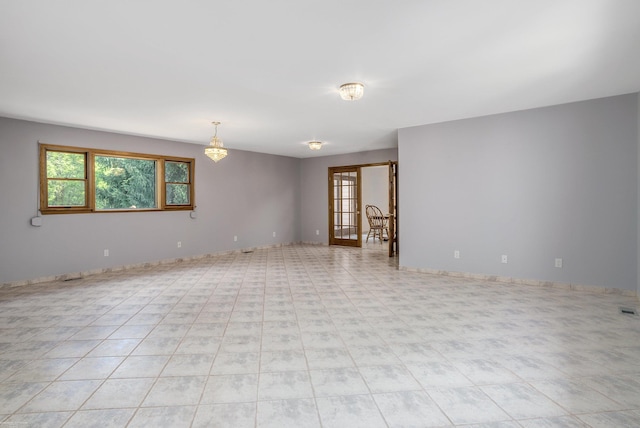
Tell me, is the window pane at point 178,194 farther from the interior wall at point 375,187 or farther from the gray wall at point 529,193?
the interior wall at point 375,187

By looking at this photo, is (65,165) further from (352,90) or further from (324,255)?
(324,255)

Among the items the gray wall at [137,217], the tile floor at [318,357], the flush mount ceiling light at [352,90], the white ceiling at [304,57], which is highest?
the white ceiling at [304,57]

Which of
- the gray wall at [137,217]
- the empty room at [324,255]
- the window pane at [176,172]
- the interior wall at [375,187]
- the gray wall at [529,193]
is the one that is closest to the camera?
the empty room at [324,255]

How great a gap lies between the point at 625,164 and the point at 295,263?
4999 millimetres

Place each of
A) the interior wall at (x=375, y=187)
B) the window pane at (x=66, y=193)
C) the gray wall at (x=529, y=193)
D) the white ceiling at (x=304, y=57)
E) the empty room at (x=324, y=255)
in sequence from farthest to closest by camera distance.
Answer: the interior wall at (x=375, y=187)
the window pane at (x=66, y=193)
the gray wall at (x=529, y=193)
the white ceiling at (x=304, y=57)
the empty room at (x=324, y=255)

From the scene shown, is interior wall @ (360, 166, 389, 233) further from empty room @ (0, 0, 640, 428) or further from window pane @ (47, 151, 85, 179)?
window pane @ (47, 151, 85, 179)

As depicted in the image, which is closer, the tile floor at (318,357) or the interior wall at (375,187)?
the tile floor at (318,357)

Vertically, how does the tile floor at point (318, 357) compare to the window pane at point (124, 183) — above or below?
below

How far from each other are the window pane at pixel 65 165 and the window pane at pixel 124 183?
0.79 ft

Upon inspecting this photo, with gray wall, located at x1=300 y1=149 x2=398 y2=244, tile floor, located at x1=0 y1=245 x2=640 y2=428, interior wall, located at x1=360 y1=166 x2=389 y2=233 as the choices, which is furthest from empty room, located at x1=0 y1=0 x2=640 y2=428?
interior wall, located at x1=360 y1=166 x2=389 y2=233

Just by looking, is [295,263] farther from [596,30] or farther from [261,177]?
[596,30]

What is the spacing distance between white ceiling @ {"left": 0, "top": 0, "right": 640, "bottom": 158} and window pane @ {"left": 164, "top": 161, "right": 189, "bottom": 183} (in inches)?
72.8

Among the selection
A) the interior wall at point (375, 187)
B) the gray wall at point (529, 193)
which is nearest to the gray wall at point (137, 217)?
the interior wall at point (375, 187)

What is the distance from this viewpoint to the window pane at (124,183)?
587cm
